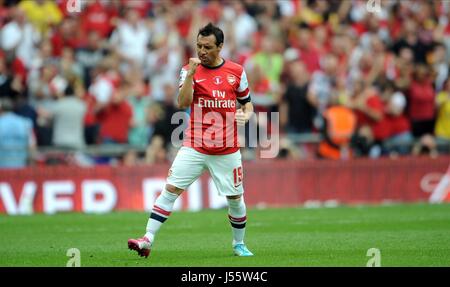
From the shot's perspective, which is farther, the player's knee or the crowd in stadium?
the crowd in stadium

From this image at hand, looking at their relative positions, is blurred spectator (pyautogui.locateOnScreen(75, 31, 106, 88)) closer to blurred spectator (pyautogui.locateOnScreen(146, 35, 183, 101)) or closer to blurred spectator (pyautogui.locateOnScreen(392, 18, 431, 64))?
blurred spectator (pyautogui.locateOnScreen(146, 35, 183, 101))

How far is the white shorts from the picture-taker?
12.8 m

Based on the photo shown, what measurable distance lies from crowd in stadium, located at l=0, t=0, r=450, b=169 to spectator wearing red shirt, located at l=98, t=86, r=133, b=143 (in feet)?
0.08

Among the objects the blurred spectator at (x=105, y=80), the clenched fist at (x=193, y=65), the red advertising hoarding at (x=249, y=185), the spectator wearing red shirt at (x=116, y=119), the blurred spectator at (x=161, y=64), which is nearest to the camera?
the clenched fist at (x=193, y=65)

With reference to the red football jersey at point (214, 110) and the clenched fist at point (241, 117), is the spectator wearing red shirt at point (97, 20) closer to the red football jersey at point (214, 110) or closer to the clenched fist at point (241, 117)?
the red football jersey at point (214, 110)

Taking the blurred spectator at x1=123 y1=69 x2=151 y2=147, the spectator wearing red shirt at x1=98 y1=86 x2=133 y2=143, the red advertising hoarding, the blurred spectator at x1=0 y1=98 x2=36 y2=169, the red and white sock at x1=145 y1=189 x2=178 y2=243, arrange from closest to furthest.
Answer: the red and white sock at x1=145 y1=189 x2=178 y2=243 < the red advertising hoarding < the blurred spectator at x1=0 y1=98 x2=36 y2=169 < the spectator wearing red shirt at x1=98 y1=86 x2=133 y2=143 < the blurred spectator at x1=123 y1=69 x2=151 y2=147

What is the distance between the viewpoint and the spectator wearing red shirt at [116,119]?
23.0 meters

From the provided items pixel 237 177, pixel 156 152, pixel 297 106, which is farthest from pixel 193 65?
pixel 297 106

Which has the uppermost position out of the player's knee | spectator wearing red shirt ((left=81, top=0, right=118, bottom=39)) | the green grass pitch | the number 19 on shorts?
spectator wearing red shirt ((left=81, top=0, right=118, bottom=39))

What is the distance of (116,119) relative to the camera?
909 inches

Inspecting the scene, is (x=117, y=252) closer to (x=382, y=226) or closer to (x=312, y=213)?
(x=382, y=226)

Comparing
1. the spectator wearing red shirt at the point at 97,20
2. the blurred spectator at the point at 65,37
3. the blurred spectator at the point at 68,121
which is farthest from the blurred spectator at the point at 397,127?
the blurred spectator at the point at 65,37

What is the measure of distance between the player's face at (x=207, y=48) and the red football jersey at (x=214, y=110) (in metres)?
0.21

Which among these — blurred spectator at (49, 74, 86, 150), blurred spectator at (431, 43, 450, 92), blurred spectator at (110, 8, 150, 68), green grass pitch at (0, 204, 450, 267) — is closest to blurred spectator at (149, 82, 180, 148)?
blurred spectator at (49, 74, 86, 150)
